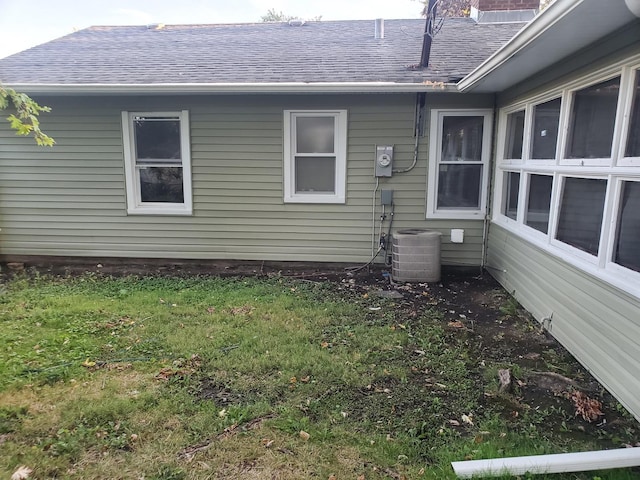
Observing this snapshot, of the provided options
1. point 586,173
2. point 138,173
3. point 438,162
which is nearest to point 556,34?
point 586,173

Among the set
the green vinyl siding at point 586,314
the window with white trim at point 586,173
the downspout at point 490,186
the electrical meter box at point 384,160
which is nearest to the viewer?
the green vinyl siding at point 586,314

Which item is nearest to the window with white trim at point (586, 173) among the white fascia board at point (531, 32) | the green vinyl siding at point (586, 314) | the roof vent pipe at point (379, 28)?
the green vinyl siding at point (586, 314)

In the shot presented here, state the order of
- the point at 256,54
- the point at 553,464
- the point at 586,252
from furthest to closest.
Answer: the point at 256,54
the point at 586,252
the point at 553,464

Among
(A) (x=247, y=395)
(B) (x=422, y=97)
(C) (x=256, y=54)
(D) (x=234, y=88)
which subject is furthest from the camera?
(C) (x=256, y=54)

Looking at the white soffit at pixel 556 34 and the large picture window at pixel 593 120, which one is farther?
the large picture window at pixel 593 120

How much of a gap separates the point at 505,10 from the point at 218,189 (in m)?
6.31

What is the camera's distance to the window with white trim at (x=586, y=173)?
2.80 metres

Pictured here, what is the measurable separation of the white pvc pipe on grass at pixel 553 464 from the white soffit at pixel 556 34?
2.38 m

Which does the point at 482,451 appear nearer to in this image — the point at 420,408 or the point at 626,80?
the point at 420,408

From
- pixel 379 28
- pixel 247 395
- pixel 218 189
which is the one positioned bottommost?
pixel 247 395

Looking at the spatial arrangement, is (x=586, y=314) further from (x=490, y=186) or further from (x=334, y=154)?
(x=334, y=154)

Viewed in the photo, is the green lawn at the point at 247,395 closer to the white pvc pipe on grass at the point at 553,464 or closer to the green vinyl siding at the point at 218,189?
the white pvc pipe on grass at the point at 553,464

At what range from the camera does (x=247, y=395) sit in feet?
9.61

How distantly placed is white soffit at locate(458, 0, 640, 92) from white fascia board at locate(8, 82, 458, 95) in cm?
104
